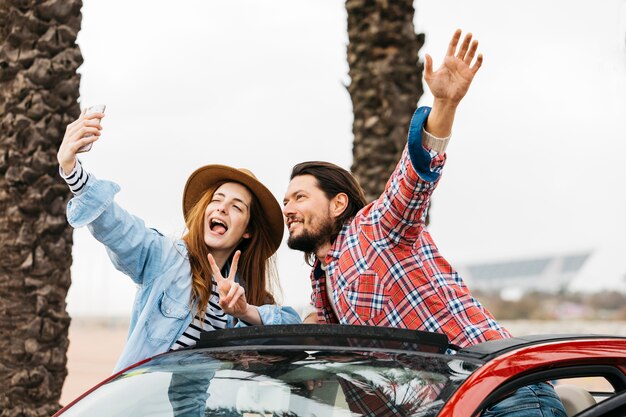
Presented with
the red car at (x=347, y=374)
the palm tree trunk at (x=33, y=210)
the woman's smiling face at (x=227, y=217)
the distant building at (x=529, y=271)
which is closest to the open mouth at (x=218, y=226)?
the woman's smiling face at (x=227, y=217)

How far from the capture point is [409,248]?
12.5 ft

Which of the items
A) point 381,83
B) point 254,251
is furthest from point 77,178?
point 381,83

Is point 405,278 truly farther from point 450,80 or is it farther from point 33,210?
point 33,210

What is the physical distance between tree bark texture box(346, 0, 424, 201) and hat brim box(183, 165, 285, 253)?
3357 mm

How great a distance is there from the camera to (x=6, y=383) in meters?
6.08

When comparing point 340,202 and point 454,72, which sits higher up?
point 454,72

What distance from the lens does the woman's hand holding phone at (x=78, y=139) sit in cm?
381

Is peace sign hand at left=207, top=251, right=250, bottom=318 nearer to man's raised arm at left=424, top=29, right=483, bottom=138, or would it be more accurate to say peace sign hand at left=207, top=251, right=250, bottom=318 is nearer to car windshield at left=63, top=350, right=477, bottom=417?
car windshield at left=63, top=350, right=477, bottom=417

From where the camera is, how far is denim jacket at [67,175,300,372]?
3926 millimetres

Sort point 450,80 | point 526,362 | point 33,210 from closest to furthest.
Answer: point 526,362 < point 450,80 < point 33,210

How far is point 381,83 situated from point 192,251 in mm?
4115

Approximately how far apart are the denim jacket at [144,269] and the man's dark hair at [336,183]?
510 mm

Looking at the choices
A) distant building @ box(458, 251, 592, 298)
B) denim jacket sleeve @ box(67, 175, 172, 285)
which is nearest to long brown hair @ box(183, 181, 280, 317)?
denim jacket sleeve @ box(67, 175, 172, 285)

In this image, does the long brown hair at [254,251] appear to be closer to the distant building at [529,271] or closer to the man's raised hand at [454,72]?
the man's raised hand at [454,72]
